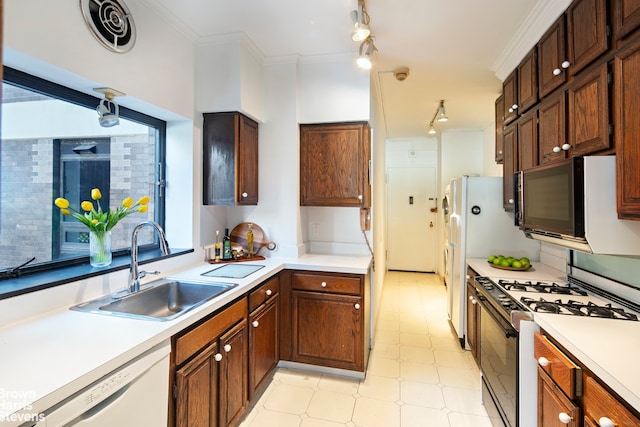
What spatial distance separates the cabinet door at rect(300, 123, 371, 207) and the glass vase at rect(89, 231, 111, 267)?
4.78 ft

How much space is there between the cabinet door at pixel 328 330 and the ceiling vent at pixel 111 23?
193 centimetres

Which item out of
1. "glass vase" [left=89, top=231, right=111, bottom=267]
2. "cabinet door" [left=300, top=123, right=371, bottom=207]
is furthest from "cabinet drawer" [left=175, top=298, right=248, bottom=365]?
"cabinet door" [left=300, top=123, right=371, bottom=207]

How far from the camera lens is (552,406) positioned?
4.38ft

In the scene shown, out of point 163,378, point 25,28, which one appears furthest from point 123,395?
point 25,28

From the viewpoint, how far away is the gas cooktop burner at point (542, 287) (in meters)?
1.86

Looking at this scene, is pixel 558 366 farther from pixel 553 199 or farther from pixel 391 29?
pixel 391 29

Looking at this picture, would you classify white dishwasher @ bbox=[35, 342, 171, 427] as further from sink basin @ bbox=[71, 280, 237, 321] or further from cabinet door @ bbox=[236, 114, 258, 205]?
cabinet door @ bbox=[236, 114, 258, 205]

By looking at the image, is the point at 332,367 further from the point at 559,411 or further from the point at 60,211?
the point at 60,211

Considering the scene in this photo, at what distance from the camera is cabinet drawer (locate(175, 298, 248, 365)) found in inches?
53.7

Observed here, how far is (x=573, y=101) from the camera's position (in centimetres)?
169

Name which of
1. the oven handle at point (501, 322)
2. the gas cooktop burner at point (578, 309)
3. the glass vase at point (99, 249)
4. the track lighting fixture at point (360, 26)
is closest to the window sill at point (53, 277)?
the glass vase at point (99, 249)

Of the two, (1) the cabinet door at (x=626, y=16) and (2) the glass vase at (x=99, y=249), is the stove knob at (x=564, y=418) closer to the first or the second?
(1) the cabinet door at (x=626, y=16)

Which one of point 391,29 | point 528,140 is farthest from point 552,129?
point 391,29

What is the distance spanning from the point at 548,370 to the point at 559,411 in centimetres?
15
